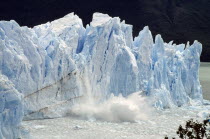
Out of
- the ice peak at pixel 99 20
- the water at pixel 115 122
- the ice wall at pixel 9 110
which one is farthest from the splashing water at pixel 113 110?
the ice wall at pixel 9 110

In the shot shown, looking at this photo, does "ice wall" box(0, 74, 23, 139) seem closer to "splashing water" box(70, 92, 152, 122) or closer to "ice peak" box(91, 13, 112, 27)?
"splashing water" box(70, 92, 152, 122)

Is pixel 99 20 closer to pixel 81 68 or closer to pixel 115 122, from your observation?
pixel 81 68

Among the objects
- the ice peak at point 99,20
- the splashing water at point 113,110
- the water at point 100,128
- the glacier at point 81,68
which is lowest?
the water at point 100,128

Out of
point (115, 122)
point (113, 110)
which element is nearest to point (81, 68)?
point (113, 110)

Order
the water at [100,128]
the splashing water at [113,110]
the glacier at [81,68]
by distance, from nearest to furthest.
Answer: the water at [100,128] → the glacier at [81,68] → the splashing water at [113,110]

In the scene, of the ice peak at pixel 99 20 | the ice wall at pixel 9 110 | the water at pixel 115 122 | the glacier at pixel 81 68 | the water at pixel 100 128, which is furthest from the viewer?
the ice peak at pixel 99 20

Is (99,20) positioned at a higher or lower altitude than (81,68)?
higher

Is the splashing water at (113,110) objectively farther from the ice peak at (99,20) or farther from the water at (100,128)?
the ice peak at (99,20)

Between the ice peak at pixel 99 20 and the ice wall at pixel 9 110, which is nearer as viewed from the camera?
the ice wall at pixel 9 110

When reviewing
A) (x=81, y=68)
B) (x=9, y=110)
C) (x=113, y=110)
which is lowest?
(x=113, y=110)

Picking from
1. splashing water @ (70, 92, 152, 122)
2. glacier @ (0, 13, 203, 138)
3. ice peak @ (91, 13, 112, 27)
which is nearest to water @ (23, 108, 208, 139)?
splashing water @ (70, 92, 152, 122)
